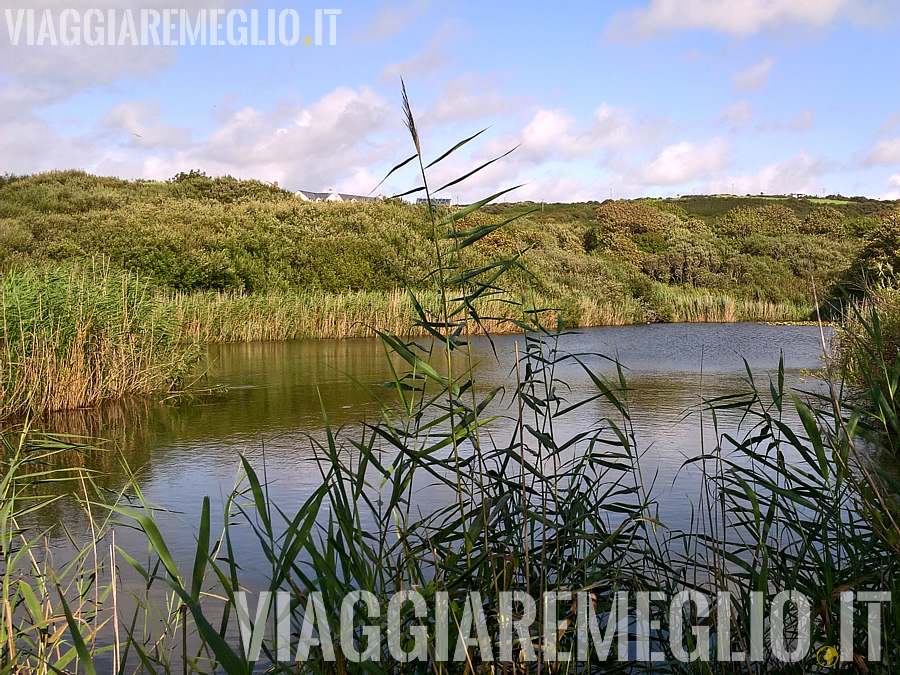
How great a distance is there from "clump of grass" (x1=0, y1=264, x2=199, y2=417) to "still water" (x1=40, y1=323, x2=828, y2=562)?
297 mm

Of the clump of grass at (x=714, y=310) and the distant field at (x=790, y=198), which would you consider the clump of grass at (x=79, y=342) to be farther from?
the distant field at (x=790, y=198)

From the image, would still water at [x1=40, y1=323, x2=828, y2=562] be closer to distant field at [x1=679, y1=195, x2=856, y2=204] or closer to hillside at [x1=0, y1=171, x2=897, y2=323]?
hillside at [x1=0, y1=171, x2=897, y2=323]

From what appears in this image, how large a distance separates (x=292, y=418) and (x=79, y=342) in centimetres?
190

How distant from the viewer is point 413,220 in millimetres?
26109

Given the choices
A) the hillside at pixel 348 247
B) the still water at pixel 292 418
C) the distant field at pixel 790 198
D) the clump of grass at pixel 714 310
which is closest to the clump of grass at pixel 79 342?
the still water at pixel 292 418

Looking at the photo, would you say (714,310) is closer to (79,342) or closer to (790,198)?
(79,342)

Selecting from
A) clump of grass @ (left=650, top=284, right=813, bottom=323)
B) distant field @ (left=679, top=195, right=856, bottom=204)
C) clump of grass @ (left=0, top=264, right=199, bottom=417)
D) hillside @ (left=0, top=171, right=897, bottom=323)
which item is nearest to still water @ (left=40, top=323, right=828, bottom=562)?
clump of grass @ (left=0, top=264, right=199, bottom=417)

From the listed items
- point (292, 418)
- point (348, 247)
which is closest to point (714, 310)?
point (348, 247)

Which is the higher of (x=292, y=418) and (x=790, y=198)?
(x=790, y=198)

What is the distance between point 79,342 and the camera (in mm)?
6465

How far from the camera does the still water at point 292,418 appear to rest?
4070mm

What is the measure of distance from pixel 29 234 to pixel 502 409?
19113 mm

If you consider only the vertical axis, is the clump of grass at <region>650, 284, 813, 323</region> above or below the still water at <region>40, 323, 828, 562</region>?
above

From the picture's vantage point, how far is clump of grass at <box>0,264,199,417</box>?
5977 millimetres
